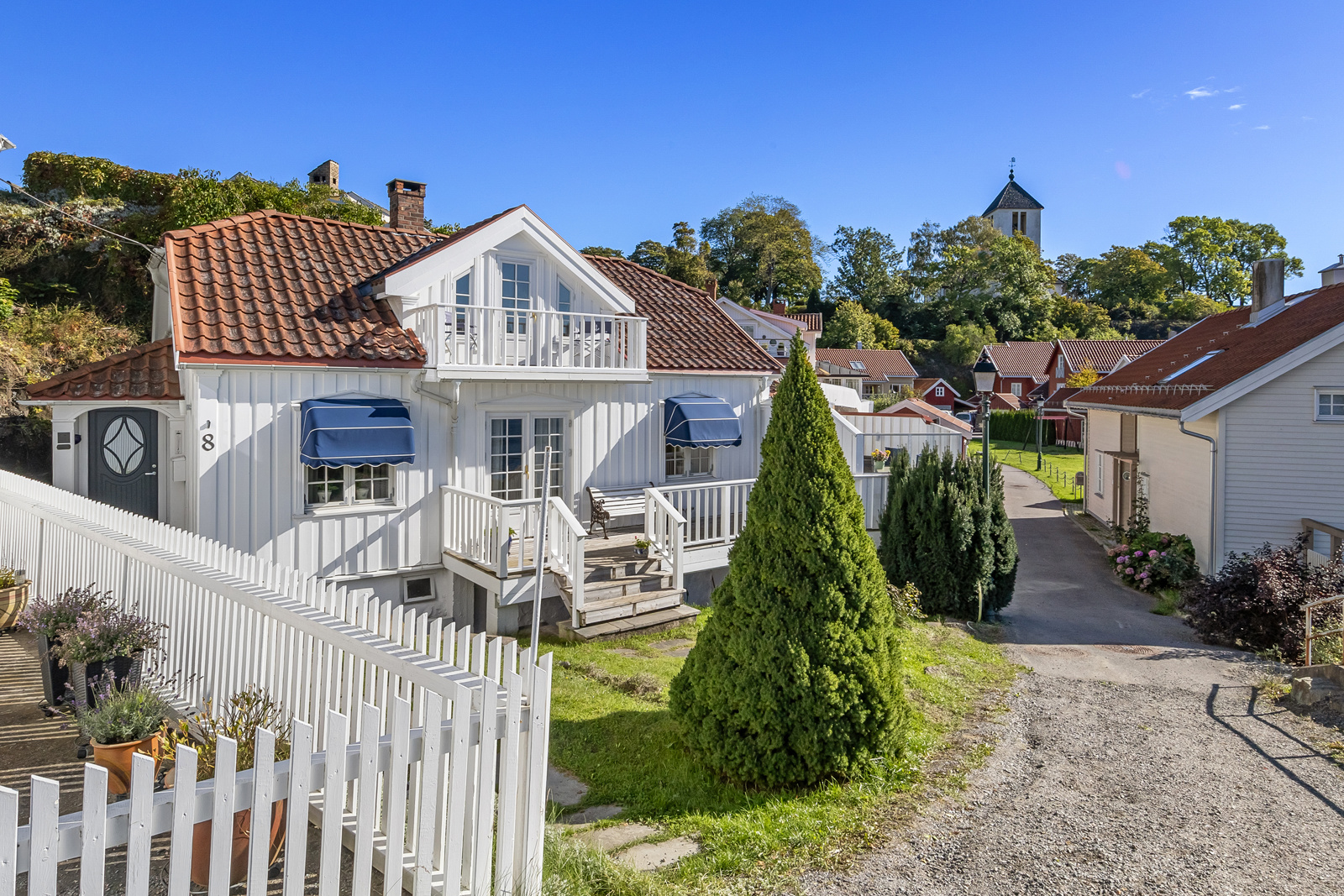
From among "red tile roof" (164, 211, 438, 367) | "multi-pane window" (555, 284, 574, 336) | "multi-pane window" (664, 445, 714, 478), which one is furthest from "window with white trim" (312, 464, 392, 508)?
"multi-pane window" (664, 445, 714, 478)

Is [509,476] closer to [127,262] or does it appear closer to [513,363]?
[513,363]

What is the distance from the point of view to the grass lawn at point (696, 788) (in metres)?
5.11

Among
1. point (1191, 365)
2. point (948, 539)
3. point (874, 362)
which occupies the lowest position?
→ point (948, 539)

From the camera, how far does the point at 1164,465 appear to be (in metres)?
19.9

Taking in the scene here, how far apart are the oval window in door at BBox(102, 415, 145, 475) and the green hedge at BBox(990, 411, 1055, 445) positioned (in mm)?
49428

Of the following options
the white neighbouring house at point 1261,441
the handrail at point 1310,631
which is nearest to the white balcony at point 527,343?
the handrail at point 1310,631

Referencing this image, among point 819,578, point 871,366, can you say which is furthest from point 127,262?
point 871,366

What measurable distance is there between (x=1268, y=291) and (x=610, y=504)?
1981 cm

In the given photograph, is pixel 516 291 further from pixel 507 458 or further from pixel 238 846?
pixel 238 846

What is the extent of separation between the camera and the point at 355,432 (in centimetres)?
1110

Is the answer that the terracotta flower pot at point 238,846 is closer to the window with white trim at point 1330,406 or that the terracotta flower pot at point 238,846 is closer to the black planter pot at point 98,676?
the black planter pot at point 98,676

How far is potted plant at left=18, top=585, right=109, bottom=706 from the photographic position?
6.42m

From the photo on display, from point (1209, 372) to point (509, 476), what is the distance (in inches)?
621

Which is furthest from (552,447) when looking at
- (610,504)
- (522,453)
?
(610,504)
